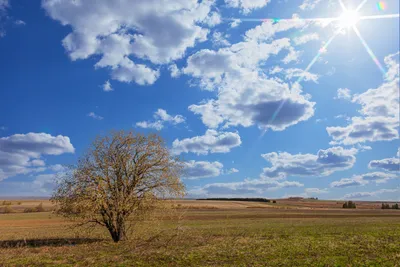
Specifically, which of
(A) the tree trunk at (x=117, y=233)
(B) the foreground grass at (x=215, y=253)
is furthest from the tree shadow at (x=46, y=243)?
(A) the tree trunk at (x=117, y=233)

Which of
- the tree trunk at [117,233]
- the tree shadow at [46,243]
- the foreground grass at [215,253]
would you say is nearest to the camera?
the foreground grass at [215,253]

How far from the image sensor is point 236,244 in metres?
24.6

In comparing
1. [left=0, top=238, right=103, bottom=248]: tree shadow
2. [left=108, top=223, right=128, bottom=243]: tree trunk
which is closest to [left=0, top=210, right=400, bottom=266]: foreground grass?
[left=0, top=238, right=103, bottom=248]: tree shadow

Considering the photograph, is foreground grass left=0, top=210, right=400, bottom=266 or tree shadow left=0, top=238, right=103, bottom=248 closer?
foreground grass left=0, top=210, right=400, bottom=266

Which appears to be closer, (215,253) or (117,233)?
(215,253)

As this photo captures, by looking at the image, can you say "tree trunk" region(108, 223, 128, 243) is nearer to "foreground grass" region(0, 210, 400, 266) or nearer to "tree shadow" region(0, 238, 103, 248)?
"foreground grass" region(0, 210, 400, 266)

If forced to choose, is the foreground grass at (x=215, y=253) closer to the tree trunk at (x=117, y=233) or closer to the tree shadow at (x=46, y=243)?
the tree shadow at (x=46, y=243)

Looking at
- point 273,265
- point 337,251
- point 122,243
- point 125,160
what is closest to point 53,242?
point 122,243

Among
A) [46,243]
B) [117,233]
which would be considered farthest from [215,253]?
[46,243]

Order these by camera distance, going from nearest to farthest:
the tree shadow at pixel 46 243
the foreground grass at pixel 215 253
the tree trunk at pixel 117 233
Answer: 1. the foreground grass at pixel 215 253
2. the tree shadow at pixel 46 243
3. the tree trunk at pixel 117 233

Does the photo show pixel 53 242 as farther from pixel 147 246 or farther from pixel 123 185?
pixel 147 246

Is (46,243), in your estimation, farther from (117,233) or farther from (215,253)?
(215,253)

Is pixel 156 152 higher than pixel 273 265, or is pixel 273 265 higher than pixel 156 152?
pixel 156 152

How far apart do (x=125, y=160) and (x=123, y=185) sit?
218 cm
